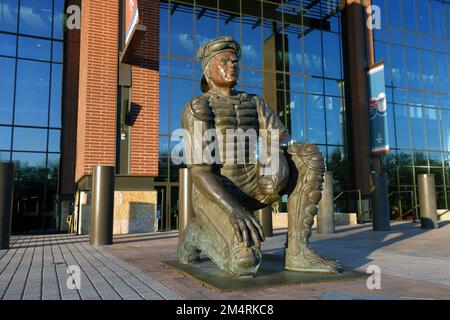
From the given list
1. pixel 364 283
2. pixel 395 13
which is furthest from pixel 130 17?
pixel 395 13

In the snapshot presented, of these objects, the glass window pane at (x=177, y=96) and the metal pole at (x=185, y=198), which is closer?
the metal pole at (x=185, y=198)

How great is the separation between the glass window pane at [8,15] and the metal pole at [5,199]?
11587mm

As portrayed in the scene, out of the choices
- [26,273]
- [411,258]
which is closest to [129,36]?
[26,273]

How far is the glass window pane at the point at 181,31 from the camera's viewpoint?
600 inches

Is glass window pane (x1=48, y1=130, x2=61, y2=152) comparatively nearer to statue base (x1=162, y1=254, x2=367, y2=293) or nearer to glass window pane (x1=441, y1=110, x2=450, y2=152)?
statue base (x1=162, y1=254, x2=367, y2=293)

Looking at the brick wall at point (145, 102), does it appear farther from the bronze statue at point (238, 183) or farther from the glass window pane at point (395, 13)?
the glass window pane at point (395, 13)

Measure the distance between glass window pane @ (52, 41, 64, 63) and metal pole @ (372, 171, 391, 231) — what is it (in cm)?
1359

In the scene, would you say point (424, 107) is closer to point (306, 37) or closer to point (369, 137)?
point (369, 137)

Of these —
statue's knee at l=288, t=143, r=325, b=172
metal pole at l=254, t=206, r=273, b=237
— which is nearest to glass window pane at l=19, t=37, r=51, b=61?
metal pole at l=254, t=206, r=273, b=237

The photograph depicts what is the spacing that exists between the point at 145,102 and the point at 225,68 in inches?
339

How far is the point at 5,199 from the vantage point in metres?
7.30

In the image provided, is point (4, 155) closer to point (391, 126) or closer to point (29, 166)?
point (29, 166)

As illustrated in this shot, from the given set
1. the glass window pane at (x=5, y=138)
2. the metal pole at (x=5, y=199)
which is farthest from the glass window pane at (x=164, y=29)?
the metal pole at (x=5, y=199)
